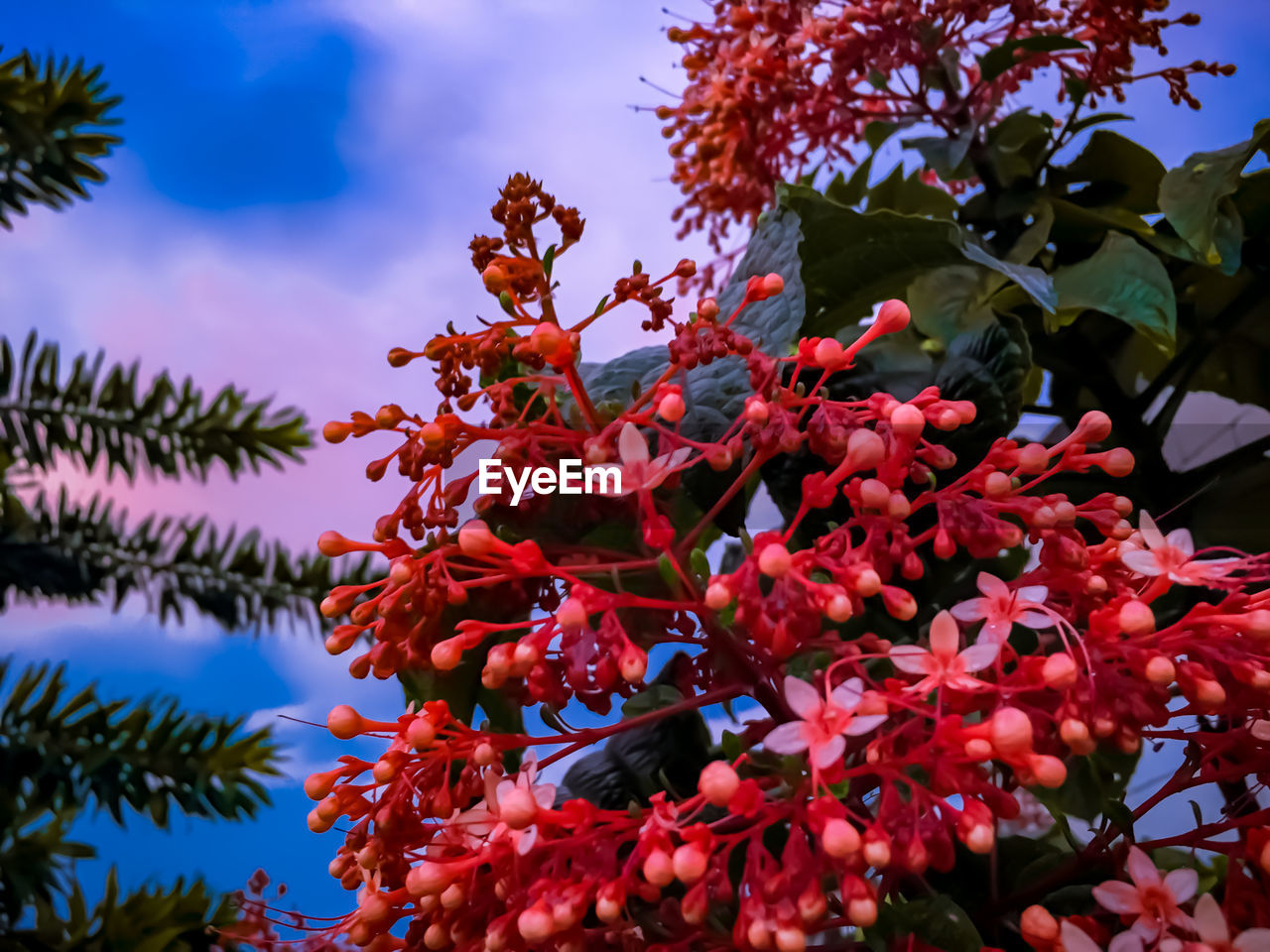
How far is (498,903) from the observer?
24 cm

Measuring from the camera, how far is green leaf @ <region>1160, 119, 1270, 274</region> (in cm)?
38

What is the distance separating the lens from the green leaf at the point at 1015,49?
0.42 m

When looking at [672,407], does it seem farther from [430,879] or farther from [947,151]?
[947,151]

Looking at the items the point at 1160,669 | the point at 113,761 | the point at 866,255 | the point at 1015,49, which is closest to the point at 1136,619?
the point at 1160,669

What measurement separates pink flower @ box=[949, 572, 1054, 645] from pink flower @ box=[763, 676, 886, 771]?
4 cm

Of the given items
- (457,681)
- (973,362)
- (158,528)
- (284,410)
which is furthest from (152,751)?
(973,362)

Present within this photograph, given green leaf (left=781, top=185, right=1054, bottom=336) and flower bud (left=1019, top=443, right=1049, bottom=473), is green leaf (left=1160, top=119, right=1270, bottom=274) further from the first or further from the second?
flower bud (left=1019, top=443, right=1049, bottom=473)

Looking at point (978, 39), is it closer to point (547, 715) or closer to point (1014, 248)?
point (1014, 248)

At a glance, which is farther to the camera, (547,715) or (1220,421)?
(1220,421)

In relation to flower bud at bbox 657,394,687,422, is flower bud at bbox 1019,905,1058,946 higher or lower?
lower

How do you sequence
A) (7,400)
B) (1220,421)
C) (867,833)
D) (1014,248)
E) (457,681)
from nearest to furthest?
1. (867,833)
2. (457,681)
3. (1014,248)
4. (1220,421)
5. (7,400)

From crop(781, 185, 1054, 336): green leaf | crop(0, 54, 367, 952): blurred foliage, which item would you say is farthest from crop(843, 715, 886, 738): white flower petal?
crop(0, 54, 367, 952): blurred foliage

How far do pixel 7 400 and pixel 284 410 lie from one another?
12.1 inches

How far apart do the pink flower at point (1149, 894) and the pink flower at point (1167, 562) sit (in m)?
0.07
